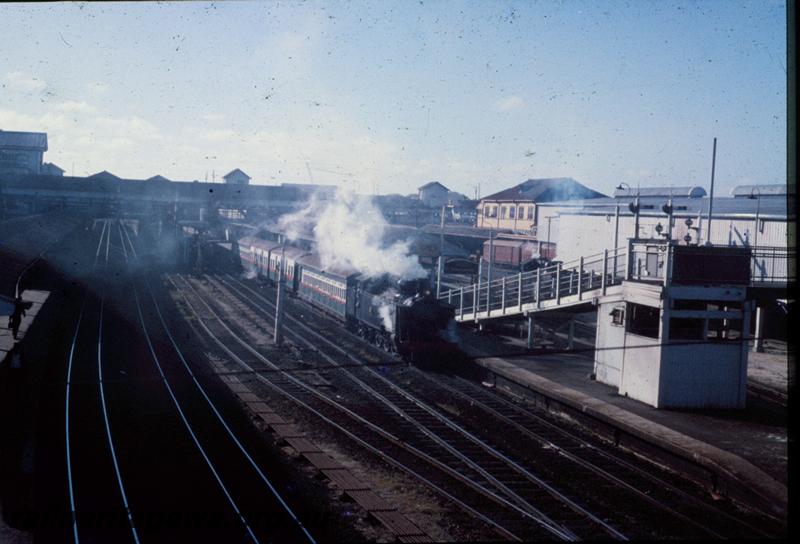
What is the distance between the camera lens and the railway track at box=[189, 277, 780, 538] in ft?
32.1

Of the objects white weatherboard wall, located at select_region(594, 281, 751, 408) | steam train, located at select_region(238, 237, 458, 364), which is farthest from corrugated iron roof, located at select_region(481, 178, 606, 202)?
white weatherboard wall, located at select_region(594, 281, 751, 408)

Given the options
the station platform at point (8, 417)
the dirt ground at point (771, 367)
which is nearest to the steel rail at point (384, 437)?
the station platform at point (8, 417)

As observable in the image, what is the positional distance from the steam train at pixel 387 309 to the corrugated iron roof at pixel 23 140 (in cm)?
2388

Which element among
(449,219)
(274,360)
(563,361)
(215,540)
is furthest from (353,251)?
(449,219)

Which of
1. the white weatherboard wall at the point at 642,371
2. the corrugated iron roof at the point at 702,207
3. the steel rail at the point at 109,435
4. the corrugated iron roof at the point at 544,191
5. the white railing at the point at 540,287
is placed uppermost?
the corrugated iron roof at the point at 544,191

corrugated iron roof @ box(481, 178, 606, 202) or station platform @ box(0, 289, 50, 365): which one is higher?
corrugated iron roof @ box(481, 178, 606, 202)

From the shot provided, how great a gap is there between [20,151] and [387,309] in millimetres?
33910

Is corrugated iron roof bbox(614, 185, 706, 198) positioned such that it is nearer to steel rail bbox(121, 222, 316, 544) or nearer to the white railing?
the white railing

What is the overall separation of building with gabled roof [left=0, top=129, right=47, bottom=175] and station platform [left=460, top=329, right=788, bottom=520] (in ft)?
117

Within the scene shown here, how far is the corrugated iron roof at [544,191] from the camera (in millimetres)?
47562

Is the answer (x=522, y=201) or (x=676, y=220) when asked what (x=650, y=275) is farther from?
(x=522, y=201)

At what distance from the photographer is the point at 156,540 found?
877 cm

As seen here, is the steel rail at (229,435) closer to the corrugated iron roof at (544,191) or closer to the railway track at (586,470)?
the railway track at (586,470)

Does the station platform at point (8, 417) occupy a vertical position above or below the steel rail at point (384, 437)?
above
